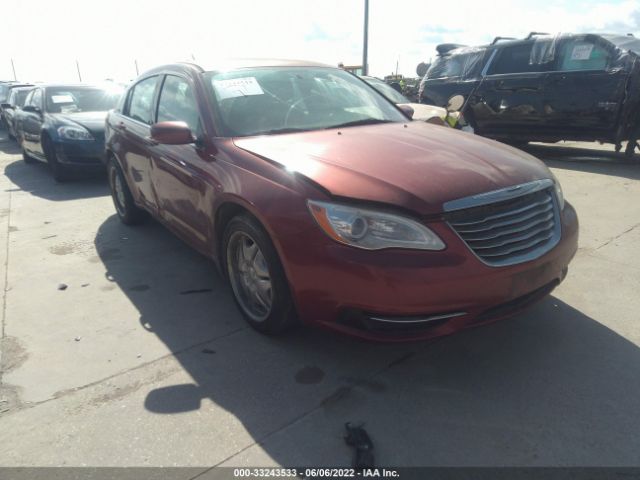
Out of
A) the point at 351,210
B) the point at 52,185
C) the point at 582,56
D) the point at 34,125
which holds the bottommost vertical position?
the point at 52,185

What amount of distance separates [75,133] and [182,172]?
5056mm

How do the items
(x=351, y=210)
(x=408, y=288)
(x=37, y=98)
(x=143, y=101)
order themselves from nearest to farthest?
(x=408, y=288), (x=351, y=210), (x=143, y=101), (x=37, y=98)

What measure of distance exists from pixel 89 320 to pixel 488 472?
103 inches

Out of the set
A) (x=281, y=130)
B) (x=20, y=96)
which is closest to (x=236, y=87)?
(x=281, y=130)

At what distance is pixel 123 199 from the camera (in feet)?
16.9

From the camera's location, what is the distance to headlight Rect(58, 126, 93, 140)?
7.47 m

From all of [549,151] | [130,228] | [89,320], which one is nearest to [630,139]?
[549,151]

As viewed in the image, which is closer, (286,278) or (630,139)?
(286,278)

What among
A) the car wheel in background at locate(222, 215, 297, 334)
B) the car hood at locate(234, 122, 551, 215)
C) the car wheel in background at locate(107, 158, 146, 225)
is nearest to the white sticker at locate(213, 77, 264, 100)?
the car hood at locate(234, 122, 551, 215)

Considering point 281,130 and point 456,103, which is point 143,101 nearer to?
point 281,130

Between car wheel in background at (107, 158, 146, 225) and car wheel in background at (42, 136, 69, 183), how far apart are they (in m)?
2.76

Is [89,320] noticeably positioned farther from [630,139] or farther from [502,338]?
[630,139]

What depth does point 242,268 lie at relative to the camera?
304 centimetres

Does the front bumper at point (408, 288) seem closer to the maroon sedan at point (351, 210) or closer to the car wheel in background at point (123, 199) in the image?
the maroon sedan at point (351, 210)
